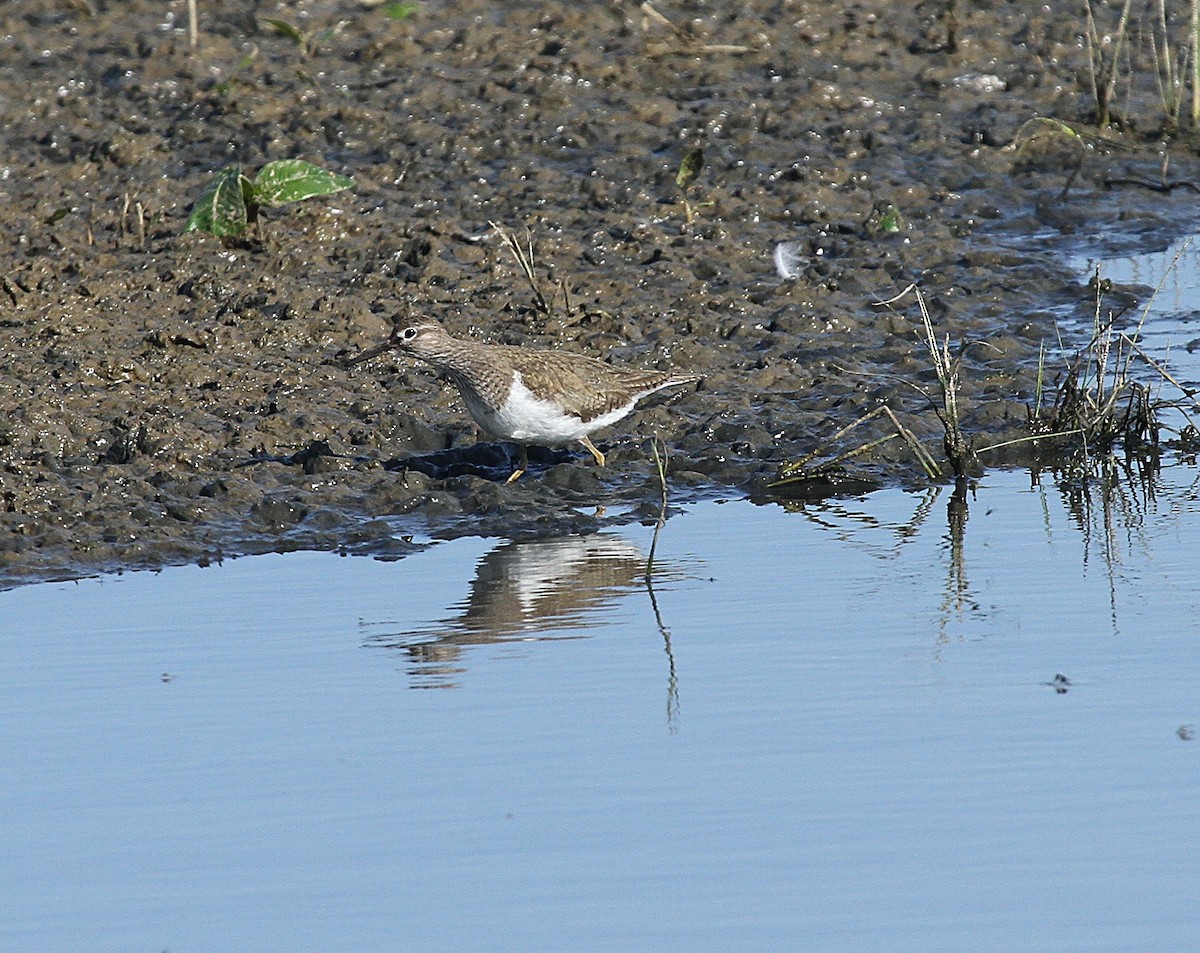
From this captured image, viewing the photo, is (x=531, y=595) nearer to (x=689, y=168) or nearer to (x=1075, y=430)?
(x=1075, y=430)

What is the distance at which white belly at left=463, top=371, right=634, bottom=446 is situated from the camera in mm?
10016

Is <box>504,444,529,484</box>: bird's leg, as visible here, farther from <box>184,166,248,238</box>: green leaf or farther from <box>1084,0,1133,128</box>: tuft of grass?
<box>1084,0,1133,128</box>: tuft of grass

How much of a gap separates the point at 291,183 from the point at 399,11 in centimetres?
462

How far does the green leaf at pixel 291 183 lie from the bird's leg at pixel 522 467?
10.8 ft

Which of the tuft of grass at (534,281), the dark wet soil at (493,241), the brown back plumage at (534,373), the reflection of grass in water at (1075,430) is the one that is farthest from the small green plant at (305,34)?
the reflection of grass in water at (1075,430)

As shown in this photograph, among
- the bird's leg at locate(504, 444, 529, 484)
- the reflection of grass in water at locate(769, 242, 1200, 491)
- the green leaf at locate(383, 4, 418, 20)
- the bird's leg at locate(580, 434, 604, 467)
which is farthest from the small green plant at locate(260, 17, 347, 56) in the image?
the reflection of grass in water at locate(769, 242, 1200, 491)

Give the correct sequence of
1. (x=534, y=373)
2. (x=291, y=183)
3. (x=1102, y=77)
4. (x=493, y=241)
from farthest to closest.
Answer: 1. (x=1102, y=77)
2. (x=493, y=241)
3. (x=291, y=183)
4. (x=534, y=373)

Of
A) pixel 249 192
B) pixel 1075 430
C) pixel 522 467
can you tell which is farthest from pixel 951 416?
pixel 249 192

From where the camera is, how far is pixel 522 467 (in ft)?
34.4

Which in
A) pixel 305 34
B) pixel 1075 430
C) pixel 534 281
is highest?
pixel 305 34

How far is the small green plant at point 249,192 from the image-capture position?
12945 mm

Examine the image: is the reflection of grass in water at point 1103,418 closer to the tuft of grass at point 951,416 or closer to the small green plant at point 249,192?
the tuft of grass at point 951,416

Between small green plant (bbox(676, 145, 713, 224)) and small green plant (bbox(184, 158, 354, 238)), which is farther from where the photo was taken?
small green plant (bbox(676, 145, 713, 224))

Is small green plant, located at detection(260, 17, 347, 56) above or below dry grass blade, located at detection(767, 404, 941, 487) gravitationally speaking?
above
